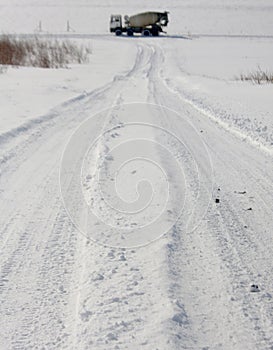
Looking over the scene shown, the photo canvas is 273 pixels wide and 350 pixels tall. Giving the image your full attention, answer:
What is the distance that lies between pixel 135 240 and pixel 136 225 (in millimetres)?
308

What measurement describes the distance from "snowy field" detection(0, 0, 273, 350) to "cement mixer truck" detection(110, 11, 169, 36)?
4144cm

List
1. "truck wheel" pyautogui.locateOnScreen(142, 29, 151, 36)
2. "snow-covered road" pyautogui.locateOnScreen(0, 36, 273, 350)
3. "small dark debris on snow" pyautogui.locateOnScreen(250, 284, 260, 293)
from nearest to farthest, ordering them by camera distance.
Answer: "snow-covered road" pyautogui.locateOnScreen(0, 36, 273, 350) → "small dark debris on snow" pyautogui.locateOnScreen(250, 284, 260, 293) → "truck wheel" pyautogui.locateOnScreen(142, 29, 151, 36)

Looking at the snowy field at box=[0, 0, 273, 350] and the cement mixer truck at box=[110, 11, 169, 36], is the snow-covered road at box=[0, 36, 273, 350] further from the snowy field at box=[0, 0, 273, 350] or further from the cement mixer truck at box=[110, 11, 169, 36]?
the cement mixer truck at box=[110, 11, 169, 36]

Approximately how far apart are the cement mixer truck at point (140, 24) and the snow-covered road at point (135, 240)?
4486 cm

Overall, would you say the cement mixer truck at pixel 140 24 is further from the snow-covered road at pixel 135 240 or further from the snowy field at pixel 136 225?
the snow-covered road at pixel 135 240

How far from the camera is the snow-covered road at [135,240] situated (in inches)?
105

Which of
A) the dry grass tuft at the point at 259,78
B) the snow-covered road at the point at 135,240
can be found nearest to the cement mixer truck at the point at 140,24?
the dry grass tuft at the point at 259,78

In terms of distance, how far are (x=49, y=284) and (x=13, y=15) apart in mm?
70196

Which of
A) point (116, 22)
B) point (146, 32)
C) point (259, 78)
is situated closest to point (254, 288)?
point (259, 78)

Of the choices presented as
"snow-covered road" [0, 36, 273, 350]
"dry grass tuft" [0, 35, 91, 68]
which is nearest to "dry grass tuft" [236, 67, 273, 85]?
"snow-covered road" [0, 36, 273, 350]

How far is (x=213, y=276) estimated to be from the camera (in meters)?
3.22

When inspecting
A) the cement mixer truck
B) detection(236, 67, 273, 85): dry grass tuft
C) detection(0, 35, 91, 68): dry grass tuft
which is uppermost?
the cement mixer truck

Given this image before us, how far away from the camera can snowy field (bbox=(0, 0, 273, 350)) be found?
269cm

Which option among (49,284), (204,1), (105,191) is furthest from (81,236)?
(204,1)
